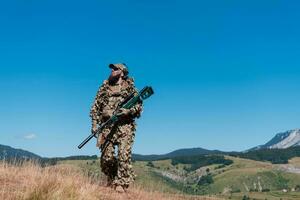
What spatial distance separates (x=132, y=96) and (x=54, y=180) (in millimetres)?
6273

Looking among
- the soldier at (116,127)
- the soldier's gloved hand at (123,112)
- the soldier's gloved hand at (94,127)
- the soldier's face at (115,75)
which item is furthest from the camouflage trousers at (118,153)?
the soldier's face at (115,75)

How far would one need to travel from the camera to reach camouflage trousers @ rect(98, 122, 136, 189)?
14.4 meters

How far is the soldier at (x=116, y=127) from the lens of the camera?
14.5 metres

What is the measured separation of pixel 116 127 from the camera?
14.7m

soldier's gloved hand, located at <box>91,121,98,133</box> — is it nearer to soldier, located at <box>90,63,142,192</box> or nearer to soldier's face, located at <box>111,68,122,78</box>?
soldier, located at <box>90,63,142,192</box>

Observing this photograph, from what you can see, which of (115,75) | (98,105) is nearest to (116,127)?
(98,105)

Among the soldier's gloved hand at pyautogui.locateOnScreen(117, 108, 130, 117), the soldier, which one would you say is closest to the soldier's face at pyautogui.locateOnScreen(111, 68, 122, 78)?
the soldier

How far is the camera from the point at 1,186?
31.4 feet

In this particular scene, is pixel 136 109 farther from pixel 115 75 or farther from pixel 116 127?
pixel 115 75

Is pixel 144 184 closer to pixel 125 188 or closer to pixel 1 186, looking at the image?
pixel 125 188

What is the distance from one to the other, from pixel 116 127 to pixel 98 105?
3.90ft

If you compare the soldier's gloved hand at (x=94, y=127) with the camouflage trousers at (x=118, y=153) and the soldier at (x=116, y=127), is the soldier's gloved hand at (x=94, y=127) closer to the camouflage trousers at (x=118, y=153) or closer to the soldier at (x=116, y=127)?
the soldier at (x=116, y=127)

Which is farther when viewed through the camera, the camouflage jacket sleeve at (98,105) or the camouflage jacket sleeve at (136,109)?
the camouflage jacket sleeve at (98,105)

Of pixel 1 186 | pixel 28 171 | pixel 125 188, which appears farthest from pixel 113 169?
pixel 1 186
